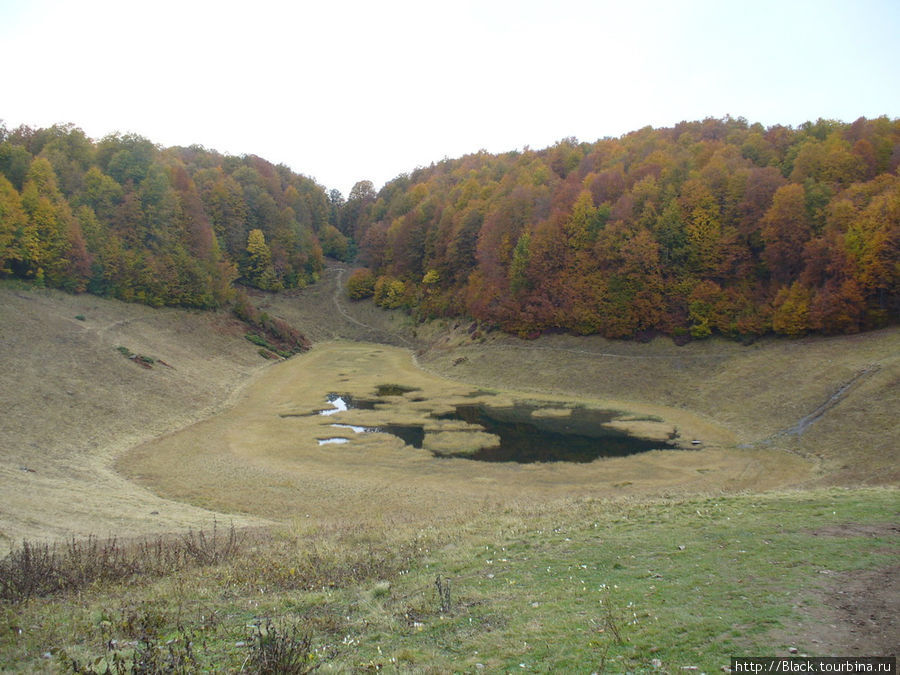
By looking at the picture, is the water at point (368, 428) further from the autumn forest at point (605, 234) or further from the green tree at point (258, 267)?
the green tree at point (258, 267)

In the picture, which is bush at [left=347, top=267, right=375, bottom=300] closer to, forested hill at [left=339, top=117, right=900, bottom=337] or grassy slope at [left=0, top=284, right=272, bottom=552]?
forested hill at [left=339, top=117, right=900, bottom=337]

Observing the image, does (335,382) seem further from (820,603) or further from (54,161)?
(820,603)

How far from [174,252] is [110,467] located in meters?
45.3

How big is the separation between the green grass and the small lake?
16260 millimetres

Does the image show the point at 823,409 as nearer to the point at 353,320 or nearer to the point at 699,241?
the point at 699,241

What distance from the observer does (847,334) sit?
4378cm

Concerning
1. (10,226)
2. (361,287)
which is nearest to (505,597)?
(10,226)

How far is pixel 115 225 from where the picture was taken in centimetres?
6531

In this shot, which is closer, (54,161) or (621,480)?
(621,480)

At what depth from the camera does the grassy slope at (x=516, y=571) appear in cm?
808

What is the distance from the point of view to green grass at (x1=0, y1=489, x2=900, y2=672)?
312 inches

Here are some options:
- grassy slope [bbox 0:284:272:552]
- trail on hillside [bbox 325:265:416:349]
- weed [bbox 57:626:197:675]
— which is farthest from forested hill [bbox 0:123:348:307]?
weed [bbox 57:626:197:675]

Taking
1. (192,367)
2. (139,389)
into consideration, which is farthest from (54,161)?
(139,389)

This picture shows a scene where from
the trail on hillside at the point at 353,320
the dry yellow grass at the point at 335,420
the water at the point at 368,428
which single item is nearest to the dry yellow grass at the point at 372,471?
the dry yellow grass at the point at 335,420
